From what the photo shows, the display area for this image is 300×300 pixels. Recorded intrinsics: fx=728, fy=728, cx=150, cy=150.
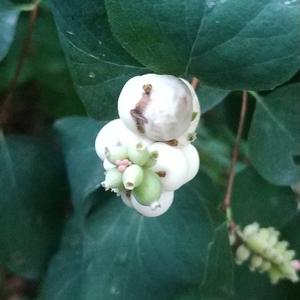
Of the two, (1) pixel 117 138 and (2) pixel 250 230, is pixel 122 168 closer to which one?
(1) pixel 117 138

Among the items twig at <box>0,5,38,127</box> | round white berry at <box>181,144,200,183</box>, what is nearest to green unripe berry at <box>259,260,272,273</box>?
round white berry at <box>181,144,200,183</box>

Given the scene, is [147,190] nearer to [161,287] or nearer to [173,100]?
[173,100]

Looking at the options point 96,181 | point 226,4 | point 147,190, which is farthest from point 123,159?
point 96,181

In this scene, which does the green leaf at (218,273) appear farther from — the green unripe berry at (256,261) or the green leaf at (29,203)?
the green leaf at (29,203)

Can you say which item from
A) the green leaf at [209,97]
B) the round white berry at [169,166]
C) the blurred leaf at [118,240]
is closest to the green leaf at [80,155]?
the blurred leaf at [118,240]

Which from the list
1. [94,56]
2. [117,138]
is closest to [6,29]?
[94,56]

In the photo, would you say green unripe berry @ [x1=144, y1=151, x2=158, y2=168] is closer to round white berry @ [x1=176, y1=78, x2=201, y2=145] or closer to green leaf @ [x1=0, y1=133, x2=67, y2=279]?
round white berry @ [x1=176, y1=78, x2=201, y2=145]
